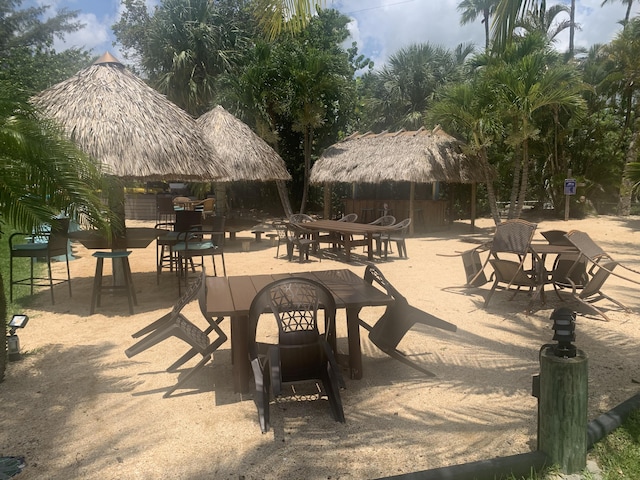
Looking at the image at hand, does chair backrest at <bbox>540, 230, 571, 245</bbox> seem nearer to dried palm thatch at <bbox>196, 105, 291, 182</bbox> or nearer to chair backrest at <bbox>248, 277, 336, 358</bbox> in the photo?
chair backrest at <bbox>248, 277, 336, 358</bbox>

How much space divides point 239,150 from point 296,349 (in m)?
10.6

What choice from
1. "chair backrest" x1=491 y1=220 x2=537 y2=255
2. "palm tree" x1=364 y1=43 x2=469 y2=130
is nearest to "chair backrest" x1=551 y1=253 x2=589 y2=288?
"chair backrest" x1=491 y1=220 x2=537 y2=255

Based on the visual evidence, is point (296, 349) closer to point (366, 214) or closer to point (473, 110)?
point (473, 110)

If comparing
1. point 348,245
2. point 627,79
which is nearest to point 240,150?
point 348,245

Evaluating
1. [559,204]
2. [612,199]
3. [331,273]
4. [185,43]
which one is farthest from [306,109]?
[331,273]

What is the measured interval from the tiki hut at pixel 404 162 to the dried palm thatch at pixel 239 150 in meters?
2.79

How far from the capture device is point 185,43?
20453mm

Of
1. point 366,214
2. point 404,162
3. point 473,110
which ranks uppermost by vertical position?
point 473,110

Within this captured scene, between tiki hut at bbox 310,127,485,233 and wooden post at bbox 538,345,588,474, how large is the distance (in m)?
12.2

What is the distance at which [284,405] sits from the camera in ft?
11.2

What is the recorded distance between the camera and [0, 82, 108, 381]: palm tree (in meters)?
3.17

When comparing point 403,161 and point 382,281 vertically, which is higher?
point 403,161

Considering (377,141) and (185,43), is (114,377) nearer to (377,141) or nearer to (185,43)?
(377,141)

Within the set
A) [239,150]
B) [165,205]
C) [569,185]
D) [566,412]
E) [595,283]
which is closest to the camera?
[566,412]
